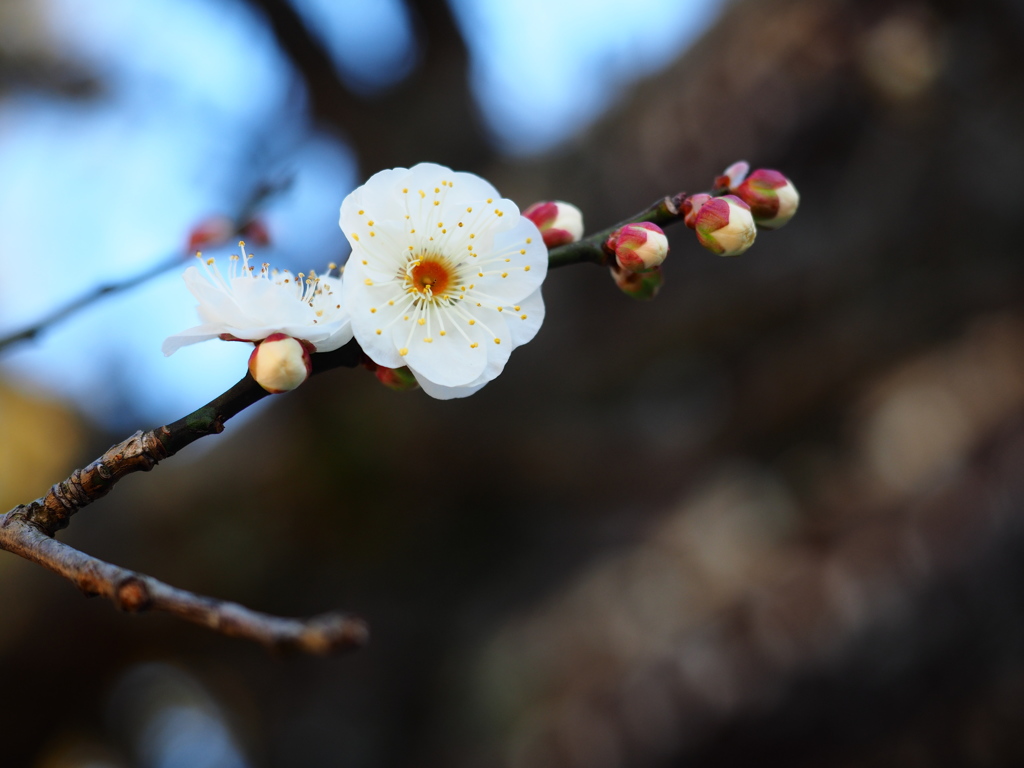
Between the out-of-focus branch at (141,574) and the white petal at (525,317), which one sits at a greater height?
the white petal at (525,317)

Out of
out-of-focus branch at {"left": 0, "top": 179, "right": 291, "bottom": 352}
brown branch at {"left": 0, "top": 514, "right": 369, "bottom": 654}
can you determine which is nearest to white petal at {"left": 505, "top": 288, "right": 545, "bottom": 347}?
brown branch at {"left": 0, "top": 514, "right": 369, "bottom": 654}

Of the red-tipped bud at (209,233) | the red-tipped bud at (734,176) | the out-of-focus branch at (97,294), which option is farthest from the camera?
the red-tipped bud at (209,233)

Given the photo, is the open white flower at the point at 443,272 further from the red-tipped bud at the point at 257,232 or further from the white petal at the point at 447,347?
the red-tipped bud at the point at 257,232

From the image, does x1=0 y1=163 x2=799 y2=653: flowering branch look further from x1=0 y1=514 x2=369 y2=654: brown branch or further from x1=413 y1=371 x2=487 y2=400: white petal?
x1=0 y1=514 x2=369 y2=654: brown branch

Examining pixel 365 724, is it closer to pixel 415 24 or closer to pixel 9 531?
pixel 9 531

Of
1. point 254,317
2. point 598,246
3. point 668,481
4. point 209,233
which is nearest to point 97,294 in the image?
point 209,233

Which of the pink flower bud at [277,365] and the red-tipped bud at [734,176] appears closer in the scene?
the pink flower bud at [277,365]

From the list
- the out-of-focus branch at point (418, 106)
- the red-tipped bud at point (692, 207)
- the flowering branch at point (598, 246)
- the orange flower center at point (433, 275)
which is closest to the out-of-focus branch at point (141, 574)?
the orange flower center at point (433, 275)
